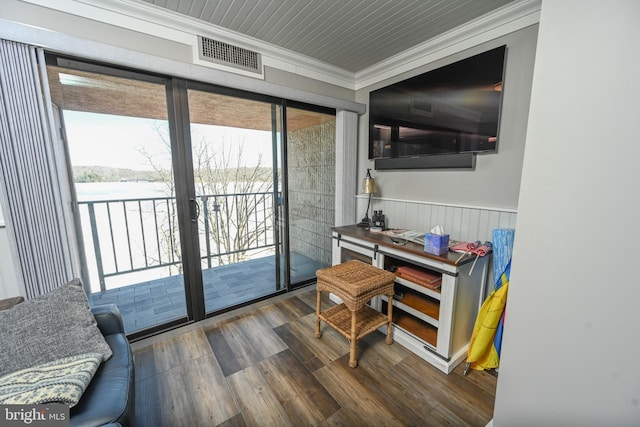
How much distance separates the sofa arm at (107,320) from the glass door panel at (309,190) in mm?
1568

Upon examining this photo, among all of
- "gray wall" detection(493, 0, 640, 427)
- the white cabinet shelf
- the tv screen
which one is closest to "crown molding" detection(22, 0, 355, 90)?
the tv screen

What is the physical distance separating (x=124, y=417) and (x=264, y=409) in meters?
0.70

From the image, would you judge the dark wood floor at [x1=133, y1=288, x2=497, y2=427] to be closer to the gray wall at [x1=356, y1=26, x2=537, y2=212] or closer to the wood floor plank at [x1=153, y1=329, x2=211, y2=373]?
the wood floor plank at [x1=153, y1=329, x2=211, y2=373]

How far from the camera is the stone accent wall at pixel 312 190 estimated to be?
2.68m

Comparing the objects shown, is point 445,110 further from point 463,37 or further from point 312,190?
point 312,190

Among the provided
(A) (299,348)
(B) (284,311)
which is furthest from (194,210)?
(A) (299,348)

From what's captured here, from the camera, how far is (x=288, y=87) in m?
2.28

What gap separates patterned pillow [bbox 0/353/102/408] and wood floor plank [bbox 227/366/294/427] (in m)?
0.77

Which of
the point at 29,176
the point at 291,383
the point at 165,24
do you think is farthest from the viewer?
the point at 165,24

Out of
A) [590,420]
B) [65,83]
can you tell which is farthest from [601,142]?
[65,83]

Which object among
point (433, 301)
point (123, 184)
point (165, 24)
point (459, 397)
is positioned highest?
point (165, 24)

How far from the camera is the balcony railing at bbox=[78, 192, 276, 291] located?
7.28ft

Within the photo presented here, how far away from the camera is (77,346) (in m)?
1.09

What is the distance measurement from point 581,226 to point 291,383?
1.67 metres
